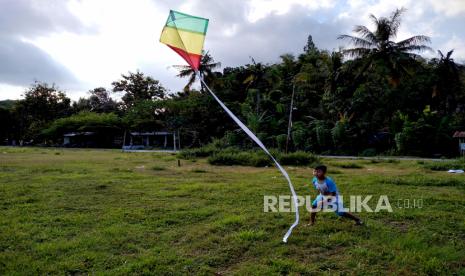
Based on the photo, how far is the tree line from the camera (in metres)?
26.7

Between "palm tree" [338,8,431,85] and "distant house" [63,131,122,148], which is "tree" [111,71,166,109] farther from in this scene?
"palm tree" [338,8,431,85]

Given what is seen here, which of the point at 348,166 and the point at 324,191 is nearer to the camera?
the point at 324,191

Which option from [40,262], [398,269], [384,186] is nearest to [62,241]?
[40,262]

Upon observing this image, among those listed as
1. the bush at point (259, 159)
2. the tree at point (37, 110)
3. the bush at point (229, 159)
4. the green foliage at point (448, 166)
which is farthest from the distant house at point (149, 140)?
the green foliage at point (448, 166)

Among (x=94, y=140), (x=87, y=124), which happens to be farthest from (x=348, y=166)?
(x=94, y=140)

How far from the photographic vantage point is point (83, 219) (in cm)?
645

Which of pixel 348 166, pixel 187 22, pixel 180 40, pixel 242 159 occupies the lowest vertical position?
pixel 348 166

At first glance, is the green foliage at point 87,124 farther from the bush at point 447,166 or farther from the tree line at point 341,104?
the bush at point 447,166

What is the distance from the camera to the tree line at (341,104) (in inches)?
1052

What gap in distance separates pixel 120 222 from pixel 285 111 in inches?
1085

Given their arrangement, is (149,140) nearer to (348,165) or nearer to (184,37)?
(348,165)

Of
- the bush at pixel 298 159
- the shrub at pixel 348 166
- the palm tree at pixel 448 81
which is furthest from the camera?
the palm tree at pixel 448 81

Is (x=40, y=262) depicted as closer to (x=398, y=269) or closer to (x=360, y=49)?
(x=398, y=269)

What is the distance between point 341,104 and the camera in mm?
30266
